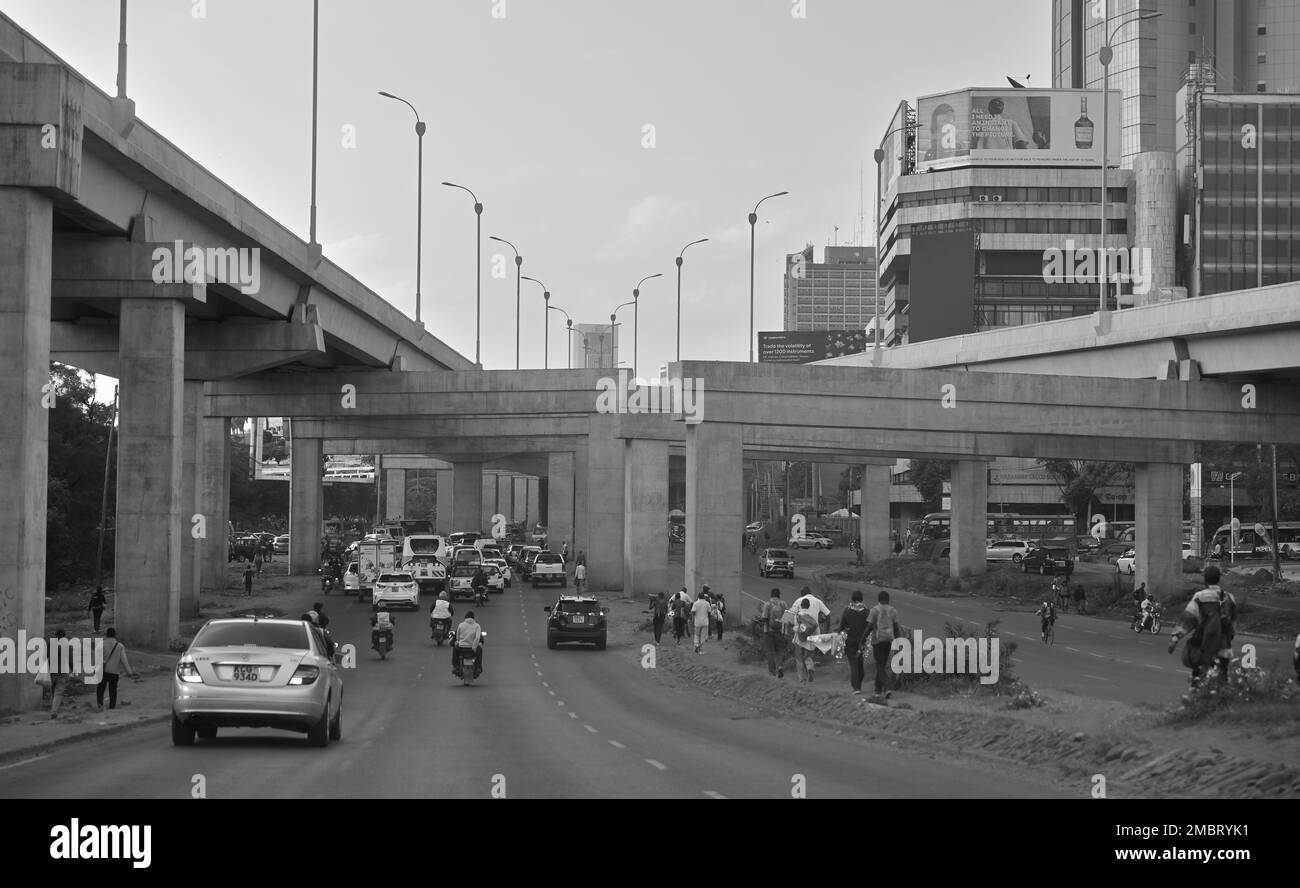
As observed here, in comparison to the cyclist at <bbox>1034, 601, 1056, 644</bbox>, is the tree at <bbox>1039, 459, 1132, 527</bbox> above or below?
above

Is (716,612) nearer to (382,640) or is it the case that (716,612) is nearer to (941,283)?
(382,640)

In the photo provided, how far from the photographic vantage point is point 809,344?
14112cm

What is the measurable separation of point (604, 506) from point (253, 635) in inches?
2174

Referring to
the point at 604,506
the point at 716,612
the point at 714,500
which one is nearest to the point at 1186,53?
the point at 604,506

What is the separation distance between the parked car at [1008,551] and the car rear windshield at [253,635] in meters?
82.3

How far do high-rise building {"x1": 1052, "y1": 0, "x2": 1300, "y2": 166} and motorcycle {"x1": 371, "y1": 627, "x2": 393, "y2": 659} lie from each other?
136 meters

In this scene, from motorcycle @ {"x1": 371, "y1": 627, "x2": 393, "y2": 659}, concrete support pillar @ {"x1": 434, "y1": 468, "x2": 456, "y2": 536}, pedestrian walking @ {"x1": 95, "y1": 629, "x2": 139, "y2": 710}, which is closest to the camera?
pedestrian walking @ {"x1": 95, "y1": 629, "x2": 139, "y2": 710}

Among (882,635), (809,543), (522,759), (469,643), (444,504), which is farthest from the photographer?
(444,504)

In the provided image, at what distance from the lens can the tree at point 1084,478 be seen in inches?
4537

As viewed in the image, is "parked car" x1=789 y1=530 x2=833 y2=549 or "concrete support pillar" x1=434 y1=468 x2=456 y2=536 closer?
"parked car" x1=789 y1=530 x2=833 y2=549

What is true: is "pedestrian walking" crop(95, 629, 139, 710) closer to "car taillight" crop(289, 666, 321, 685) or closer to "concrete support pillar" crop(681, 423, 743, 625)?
"car taillight" crop(289, 666, 321, 685)

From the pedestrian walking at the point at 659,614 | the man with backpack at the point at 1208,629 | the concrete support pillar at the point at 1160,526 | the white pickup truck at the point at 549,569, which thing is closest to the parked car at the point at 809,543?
the white pickup truck at the point at 549,569

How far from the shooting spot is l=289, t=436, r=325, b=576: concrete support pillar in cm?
8881

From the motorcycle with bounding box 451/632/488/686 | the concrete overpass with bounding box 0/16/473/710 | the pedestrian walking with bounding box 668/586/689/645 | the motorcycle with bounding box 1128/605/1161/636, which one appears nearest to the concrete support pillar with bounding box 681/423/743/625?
the pedestrian walking with bounding box 668/586/689/645
